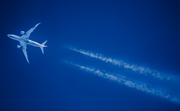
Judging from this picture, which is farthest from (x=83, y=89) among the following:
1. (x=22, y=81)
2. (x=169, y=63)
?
(x=169, y=63)

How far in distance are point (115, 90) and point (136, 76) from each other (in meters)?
1.98

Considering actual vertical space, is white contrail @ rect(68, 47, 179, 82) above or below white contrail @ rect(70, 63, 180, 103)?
above

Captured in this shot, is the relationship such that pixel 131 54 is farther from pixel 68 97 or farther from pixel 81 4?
pixel 68 97

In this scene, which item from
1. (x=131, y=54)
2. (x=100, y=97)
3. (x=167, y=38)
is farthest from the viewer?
(x=100, y=97)

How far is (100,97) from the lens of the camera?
9.15 meters

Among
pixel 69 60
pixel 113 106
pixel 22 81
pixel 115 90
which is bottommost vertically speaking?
pixel 22 81

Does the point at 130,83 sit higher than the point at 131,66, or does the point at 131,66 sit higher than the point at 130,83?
the point at 131,66

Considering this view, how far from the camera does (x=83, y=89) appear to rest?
30.4 feet

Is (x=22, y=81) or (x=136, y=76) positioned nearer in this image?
(x=136, y=76)

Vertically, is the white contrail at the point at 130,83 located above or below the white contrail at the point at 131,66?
below

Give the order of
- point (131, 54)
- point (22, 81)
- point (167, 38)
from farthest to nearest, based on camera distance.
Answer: point (22, 81)
point (131, 54)
point (167, 38)

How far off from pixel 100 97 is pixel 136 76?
335 cm

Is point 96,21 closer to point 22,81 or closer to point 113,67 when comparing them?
point 113,67

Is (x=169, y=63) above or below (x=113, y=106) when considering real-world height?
above
